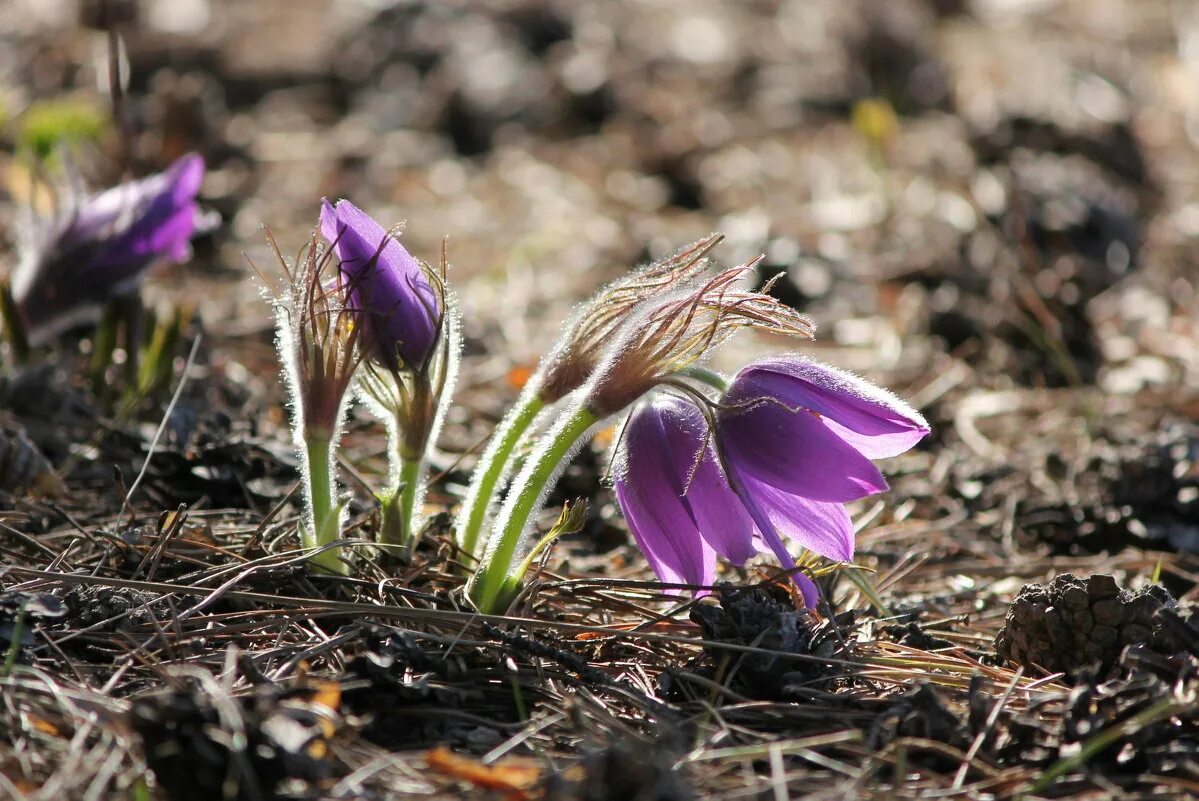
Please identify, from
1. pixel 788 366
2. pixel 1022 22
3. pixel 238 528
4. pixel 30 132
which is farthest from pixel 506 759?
pixel 1022 22

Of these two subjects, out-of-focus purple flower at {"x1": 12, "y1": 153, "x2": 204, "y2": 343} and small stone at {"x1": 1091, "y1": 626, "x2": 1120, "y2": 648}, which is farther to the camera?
out-of-focus purple flower at {"x1": 12, "y1": 153, "x2": 204, "y2": 343}

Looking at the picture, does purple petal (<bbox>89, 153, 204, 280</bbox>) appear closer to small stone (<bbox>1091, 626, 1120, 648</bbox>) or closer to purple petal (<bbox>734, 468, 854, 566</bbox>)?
purple petal (<bbox>734, 468, 854, 566</bbox>)

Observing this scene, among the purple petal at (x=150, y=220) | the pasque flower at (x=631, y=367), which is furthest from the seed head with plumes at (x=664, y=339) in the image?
the purple petal at (x=150, y=220)

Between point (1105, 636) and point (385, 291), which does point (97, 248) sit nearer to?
point (385, 291)

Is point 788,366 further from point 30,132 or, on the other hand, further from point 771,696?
point 30,132

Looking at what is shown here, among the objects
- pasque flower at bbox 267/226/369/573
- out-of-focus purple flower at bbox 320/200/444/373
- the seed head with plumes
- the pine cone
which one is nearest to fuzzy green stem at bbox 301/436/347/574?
pasque flower at bbox 267/226/369/573
